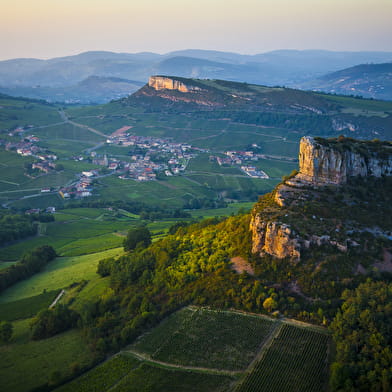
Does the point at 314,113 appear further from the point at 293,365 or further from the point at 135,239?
the point at 293,365

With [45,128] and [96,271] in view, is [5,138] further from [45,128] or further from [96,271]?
[96,271]

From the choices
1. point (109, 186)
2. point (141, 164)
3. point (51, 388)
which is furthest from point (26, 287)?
point (141, 164)

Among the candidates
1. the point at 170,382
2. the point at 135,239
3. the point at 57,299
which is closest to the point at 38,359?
the point at 170,382

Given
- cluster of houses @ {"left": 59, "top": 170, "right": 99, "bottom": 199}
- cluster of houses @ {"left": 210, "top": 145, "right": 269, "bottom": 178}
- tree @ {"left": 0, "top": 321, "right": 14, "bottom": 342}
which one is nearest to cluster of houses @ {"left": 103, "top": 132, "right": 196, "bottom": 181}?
cluster of houses @ {"left": 59, "top": 170, "right": 99, "bottom": 199}

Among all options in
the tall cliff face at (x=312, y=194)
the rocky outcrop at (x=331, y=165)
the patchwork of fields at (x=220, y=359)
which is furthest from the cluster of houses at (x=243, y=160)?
the patchwork of fields at (x=220, y=359)

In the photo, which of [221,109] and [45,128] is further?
[221,109]

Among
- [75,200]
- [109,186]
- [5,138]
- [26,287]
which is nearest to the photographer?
[26,287]
